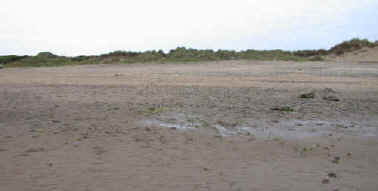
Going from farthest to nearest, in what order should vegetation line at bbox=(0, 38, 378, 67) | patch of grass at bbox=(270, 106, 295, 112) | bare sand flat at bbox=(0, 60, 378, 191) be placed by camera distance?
1. vegetation line at bbox=(0, 38, 378, 67)
2. patch of grass at bbox=(270, 106, 295, 112)
3. bare sand flat at bbox=(0, 60, 378, 191)

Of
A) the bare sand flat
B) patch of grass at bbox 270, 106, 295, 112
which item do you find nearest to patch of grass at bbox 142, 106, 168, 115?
the bare sand flat

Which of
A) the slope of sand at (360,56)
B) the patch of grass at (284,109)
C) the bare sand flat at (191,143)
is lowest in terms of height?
the bare sand flat at (191,143)

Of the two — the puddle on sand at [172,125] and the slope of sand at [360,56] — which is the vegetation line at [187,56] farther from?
the puddle on sand at [172,125]

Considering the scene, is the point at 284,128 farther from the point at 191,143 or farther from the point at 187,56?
the point at 187,56

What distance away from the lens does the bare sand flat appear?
11.7 feet

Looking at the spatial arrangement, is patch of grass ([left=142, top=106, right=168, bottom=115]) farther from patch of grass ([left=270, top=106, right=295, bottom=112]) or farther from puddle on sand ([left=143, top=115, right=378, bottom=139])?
patch of grass ([left=270, top=106, right=295, bottom=112])

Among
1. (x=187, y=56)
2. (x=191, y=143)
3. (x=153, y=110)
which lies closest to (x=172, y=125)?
(x=191, y=143)

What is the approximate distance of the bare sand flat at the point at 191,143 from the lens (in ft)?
11.7

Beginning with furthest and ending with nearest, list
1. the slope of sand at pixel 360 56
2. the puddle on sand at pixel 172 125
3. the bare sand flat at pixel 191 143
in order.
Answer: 1. the slope of sand at pixel 360 56
2. the puddle on sand at pixel 172 125
3. the bare sand flat at pixel 191 143

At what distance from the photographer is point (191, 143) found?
483 cm

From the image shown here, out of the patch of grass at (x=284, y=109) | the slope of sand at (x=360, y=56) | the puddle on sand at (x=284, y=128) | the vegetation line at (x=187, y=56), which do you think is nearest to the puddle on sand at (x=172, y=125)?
the puddle on sand at (x=284, y=128)

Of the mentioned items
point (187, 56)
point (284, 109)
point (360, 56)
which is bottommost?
point (284, 109)

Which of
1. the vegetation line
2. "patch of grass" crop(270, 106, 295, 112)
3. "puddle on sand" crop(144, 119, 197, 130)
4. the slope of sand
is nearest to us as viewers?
"puddle on sand" crop(144, 119, 197, 130)

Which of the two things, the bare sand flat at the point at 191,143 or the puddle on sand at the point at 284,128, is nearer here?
the bare sand flat at the point at 191,143
